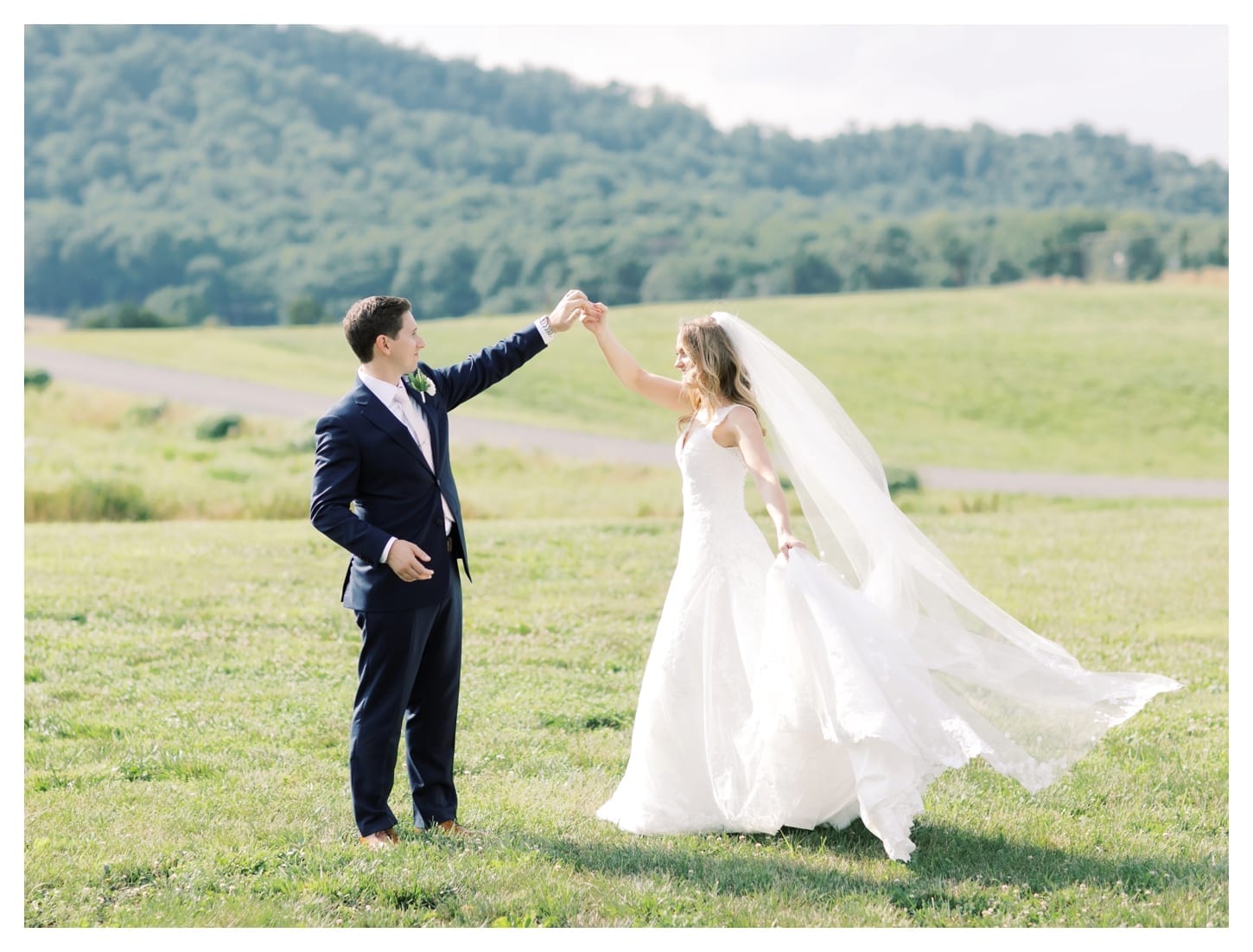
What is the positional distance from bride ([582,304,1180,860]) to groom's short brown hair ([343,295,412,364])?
60.0 inches

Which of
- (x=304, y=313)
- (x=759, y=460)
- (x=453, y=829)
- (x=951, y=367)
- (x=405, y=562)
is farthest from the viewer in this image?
(x=304, y=313)

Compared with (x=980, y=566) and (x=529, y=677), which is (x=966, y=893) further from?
(x=980, y=566)

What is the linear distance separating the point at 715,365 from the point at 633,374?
2.32ft

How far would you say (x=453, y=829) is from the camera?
6.65 metres

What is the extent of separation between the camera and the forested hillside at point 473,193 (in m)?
76.7

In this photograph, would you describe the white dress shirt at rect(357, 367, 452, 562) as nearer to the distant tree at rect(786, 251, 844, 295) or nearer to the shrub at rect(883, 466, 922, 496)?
the shrub at rect(883, 466, 922, 496)

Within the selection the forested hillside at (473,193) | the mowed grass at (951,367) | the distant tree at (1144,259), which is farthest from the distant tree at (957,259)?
the mowed grass at (951,367)

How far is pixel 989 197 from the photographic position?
372 feet

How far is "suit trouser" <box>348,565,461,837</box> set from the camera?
6.37 meters

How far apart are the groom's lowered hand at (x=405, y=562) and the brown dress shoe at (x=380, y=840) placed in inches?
55.8

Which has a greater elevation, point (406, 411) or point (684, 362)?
point (684, 362)

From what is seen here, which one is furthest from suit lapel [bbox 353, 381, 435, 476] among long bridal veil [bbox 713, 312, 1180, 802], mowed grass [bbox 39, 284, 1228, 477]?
mowed grass [bbox 39, 284, 1228, 477]

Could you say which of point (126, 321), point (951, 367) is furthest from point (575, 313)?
point (126, 321)

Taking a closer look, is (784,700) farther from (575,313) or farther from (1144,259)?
(1144,259)
